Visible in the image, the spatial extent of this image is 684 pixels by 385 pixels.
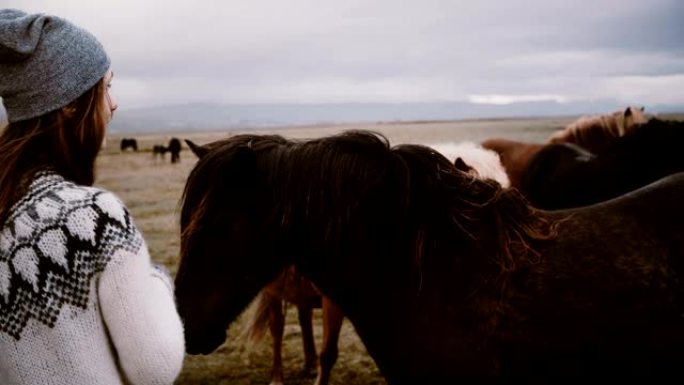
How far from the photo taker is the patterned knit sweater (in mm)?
1373

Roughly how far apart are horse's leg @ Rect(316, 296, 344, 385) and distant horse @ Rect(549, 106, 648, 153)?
593 cm

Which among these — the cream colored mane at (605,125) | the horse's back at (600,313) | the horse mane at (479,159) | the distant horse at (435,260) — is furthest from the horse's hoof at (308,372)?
the cream colored mane at (605,125)

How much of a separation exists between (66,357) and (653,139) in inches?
214

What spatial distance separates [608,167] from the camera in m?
5.76

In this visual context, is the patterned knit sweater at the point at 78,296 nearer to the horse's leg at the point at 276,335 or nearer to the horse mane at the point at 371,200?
the horse mane at the point at 371,200

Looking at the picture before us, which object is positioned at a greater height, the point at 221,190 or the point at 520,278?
the point at 221,190

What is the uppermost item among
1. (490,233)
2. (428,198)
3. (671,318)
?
(428,198)

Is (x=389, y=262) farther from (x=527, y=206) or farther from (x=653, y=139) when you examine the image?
(x=653, y=139)

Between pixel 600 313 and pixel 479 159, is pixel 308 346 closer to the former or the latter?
pixel 479 159

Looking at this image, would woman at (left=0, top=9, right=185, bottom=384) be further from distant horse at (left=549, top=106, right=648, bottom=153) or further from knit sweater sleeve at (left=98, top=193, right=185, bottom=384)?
distant horse at (left=549, top=106, right=648, bottom=153)

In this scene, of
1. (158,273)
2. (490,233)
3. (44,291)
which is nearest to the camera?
(44,291)

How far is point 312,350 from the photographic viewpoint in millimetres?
5648

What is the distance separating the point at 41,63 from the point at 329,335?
142 inches

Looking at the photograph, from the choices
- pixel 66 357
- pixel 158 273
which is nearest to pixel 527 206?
pixel 158 273
